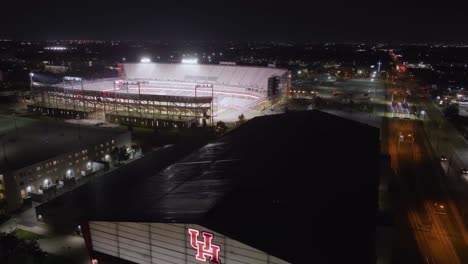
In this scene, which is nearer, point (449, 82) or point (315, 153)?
point (315, 153)

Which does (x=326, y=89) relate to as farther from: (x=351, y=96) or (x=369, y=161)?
(x=369, y=161)

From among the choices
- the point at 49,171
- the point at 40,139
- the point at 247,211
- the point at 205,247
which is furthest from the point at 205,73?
the point at 205,247

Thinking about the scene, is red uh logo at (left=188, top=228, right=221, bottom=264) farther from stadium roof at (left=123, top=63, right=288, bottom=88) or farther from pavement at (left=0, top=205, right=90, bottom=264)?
stadium roof at (left=123, top=63, right=288, bottom=88)

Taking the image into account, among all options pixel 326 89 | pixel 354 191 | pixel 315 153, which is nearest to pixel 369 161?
pixel 315 153

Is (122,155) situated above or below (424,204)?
above

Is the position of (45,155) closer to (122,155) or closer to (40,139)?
(40,139)

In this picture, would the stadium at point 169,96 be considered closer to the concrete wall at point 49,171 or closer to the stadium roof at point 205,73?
the stadium roof at point 205,73

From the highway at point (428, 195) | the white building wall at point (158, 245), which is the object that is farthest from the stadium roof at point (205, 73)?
the white building wall at point (158, 245)
